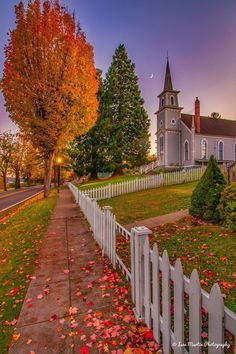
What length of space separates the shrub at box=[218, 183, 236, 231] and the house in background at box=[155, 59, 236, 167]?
70.8 ft

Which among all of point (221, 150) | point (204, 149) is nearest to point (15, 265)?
point (204, 149)

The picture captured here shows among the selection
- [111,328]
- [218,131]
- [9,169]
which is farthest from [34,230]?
[9,169]

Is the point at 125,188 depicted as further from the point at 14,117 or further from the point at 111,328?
the point at 111,328

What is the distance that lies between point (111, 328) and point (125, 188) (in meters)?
12.7

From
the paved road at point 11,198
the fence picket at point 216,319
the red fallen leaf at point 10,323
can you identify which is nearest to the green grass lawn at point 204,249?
the fence picket at point 216,319

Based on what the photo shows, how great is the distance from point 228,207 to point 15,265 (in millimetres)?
5748

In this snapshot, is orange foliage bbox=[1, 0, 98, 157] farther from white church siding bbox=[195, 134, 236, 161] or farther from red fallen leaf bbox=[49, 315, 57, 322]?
white church siding bbox=[195, 134, 236, 161]

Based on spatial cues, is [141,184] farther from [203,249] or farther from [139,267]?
[139,267]

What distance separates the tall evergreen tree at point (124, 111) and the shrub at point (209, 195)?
2338 centimetres

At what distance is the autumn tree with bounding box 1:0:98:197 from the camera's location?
13.0 m

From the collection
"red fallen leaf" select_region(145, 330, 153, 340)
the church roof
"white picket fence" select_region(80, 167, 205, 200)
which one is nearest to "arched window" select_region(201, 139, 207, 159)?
the church roof

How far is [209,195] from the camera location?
639cm

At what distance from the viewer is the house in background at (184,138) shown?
26.6 metres

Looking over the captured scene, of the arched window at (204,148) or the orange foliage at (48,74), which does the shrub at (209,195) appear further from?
the arched window at (204,148)
